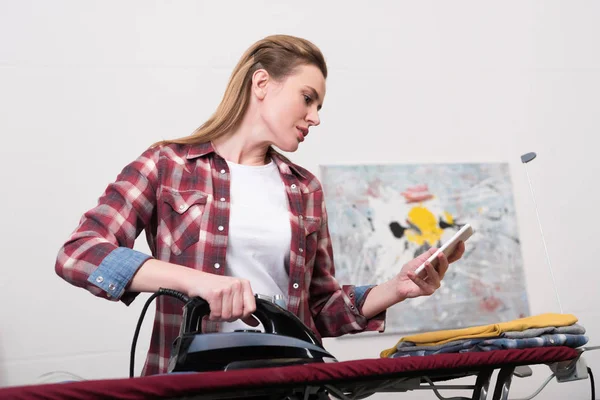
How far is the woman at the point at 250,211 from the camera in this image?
60.1 inches

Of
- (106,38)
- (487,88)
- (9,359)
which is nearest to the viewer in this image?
(9,359)

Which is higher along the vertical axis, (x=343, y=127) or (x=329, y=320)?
(x=343, y=127)

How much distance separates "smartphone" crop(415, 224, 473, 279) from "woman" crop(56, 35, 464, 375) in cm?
1

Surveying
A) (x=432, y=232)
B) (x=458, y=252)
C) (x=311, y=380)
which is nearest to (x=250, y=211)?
(x=458, y=252)

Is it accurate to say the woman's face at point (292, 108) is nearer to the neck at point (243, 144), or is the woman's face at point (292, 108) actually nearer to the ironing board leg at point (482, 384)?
the neck at point (243, 144)

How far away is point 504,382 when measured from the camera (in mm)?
1364

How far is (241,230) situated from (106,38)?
6.39ft

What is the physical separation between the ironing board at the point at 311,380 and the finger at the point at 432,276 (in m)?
0.26

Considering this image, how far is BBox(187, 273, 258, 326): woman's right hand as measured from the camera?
1.16 meters

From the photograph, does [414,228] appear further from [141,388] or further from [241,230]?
[141,388]

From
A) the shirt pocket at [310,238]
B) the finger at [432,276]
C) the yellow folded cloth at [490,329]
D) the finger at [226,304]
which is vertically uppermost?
the shirt pocket at [310,238]

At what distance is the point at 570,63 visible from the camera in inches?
155

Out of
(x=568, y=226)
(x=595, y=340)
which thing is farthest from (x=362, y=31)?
(x=595, y=340)

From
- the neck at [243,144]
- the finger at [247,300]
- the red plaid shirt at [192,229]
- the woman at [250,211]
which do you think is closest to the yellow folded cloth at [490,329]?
the woman at [250,211]
